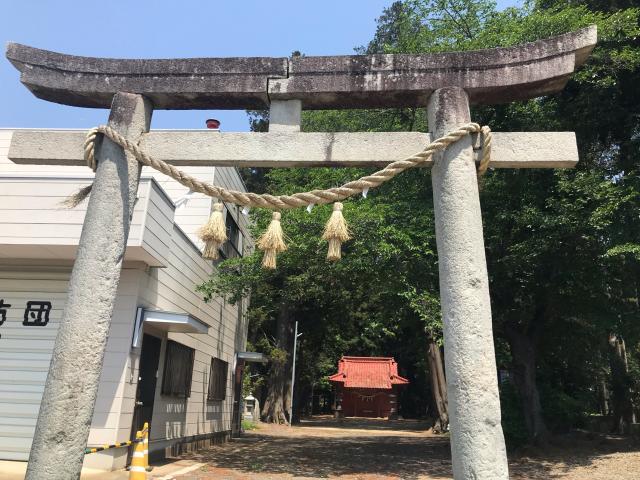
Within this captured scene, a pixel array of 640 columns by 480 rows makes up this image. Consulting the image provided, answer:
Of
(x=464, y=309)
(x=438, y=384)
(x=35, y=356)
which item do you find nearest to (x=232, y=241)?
(x=35, y=356)

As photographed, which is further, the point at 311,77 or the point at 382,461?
the point at 382,461

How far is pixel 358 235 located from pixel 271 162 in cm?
801

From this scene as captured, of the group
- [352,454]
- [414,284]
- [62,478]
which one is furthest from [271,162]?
[352,454]

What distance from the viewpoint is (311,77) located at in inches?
184

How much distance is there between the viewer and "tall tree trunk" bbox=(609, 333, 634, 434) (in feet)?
54.0

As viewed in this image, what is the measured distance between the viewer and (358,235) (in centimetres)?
1243

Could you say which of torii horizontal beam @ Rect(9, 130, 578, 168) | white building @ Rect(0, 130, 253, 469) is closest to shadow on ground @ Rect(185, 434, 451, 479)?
white building @ Rect(0, 130, 253, 469)

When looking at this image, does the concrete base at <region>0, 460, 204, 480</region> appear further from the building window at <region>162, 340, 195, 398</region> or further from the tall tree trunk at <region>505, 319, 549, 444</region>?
the tall tree trunk at <region>505, 319, 549, 444</region>

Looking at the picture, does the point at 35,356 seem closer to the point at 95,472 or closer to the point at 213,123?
the point at 95,472

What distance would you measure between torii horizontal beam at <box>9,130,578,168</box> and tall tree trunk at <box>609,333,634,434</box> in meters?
14.6

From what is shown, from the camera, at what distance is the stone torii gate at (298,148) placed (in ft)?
12.3

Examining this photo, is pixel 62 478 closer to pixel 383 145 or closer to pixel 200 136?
pixel 200 136

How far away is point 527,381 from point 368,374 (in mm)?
18398

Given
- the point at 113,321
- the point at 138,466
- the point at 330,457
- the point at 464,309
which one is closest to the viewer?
the point at 464,309
